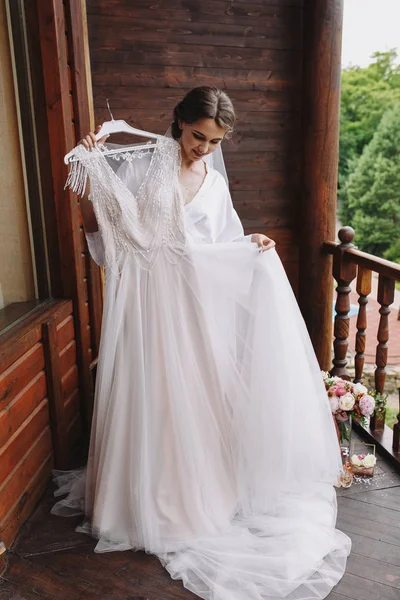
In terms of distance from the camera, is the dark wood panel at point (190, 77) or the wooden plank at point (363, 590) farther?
the dark wood panel at point (190, 77)

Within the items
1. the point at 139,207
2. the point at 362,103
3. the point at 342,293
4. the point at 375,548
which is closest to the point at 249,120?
the point at 342,293

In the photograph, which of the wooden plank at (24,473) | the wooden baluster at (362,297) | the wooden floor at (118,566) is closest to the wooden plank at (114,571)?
the wooden floor at (118,566)

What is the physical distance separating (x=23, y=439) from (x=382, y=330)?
6.05 ft

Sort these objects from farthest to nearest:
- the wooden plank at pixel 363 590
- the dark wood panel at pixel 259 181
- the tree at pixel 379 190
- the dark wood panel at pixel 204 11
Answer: the tree at pixel 379 190 → the dark wood panel at pixel 259 181 → the dark wood panel at pixel 204 11 → the wooden plank at pixel 363 590

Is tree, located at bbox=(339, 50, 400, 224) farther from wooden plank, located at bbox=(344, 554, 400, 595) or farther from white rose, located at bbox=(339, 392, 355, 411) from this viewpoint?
wooden plank, located at bbox=(344, 554, 400, 595)

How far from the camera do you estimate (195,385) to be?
2.03 metres

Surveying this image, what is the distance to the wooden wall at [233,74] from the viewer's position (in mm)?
3135

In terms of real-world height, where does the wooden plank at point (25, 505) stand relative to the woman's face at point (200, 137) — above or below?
below

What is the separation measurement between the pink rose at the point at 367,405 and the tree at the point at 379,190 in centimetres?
1525

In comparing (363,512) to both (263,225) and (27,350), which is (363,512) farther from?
(263,225)

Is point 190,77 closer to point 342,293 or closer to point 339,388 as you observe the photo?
point 342,293

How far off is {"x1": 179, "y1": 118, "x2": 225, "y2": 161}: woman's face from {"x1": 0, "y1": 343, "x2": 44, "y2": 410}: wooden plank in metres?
1.07

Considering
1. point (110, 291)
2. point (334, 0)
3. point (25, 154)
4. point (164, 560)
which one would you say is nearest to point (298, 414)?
point (164, 560)

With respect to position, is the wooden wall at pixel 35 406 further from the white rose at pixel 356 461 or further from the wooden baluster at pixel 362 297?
the wooden baluster at pixel 362 297
